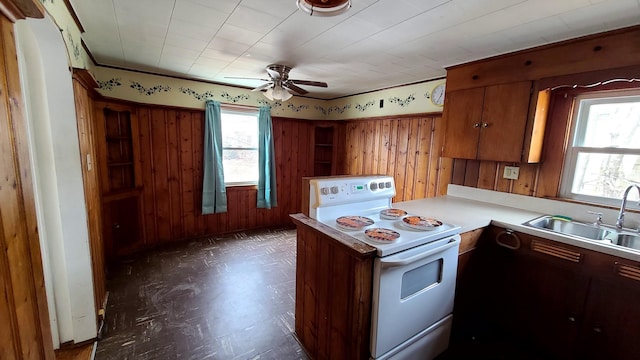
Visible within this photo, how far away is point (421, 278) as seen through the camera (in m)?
1.60

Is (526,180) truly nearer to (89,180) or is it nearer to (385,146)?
(385,146)

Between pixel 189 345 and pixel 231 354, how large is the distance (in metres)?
0.33

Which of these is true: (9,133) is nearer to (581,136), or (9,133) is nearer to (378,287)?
(378,287)

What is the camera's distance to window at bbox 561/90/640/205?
1909 millimetres

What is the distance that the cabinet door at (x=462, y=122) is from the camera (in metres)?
2.48

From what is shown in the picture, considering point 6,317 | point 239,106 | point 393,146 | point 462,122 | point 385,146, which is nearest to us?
point 6,317

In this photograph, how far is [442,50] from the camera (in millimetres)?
2225

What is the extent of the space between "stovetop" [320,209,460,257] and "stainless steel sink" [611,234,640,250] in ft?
3.59

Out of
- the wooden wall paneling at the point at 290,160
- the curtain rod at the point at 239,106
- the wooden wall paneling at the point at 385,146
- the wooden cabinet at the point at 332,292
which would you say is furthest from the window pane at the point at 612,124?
the curtain rod at the point at 239,106

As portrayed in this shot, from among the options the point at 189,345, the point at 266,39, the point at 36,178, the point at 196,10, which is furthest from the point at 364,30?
the point at 189,345

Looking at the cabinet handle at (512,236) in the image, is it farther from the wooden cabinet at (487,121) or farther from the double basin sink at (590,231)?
the wooden cabinet at (487,121)

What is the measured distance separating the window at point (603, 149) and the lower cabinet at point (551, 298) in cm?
76

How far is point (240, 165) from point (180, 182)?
2.91 feet

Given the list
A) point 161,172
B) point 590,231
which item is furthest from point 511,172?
point 161,172
